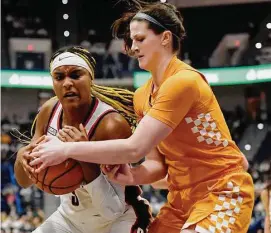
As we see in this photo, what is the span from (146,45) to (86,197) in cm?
86

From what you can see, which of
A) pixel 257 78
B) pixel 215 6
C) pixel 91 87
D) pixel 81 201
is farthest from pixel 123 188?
pixel 215 6

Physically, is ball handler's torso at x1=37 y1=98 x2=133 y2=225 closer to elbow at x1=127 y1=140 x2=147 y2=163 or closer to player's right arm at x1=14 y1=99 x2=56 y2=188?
player's right arm at x1=14 y1=99 x2=56 y2=188

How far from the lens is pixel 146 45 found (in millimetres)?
2836

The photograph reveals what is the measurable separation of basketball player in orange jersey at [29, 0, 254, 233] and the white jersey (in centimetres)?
22

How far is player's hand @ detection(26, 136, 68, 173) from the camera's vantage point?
2594mm

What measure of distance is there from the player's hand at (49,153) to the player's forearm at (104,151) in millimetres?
33

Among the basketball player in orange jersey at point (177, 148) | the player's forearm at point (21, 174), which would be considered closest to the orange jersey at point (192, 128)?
the basketball player in orange jersey at point (177, 148)

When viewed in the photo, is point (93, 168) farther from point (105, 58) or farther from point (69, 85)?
point (105, 58)

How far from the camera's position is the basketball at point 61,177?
2.72 metres

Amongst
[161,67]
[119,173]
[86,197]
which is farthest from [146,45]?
[86,197]

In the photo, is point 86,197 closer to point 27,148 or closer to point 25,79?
point 27,148

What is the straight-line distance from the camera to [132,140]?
2605 millimetres

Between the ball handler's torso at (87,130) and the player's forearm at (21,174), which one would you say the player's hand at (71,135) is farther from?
the player's forearm at (21,174)

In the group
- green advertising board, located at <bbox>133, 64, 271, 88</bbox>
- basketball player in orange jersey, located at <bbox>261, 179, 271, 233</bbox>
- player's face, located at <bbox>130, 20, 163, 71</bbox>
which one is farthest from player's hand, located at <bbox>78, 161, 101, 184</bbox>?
green advertising board, located at <bbox>133, 64, 271, 88</bbox>
